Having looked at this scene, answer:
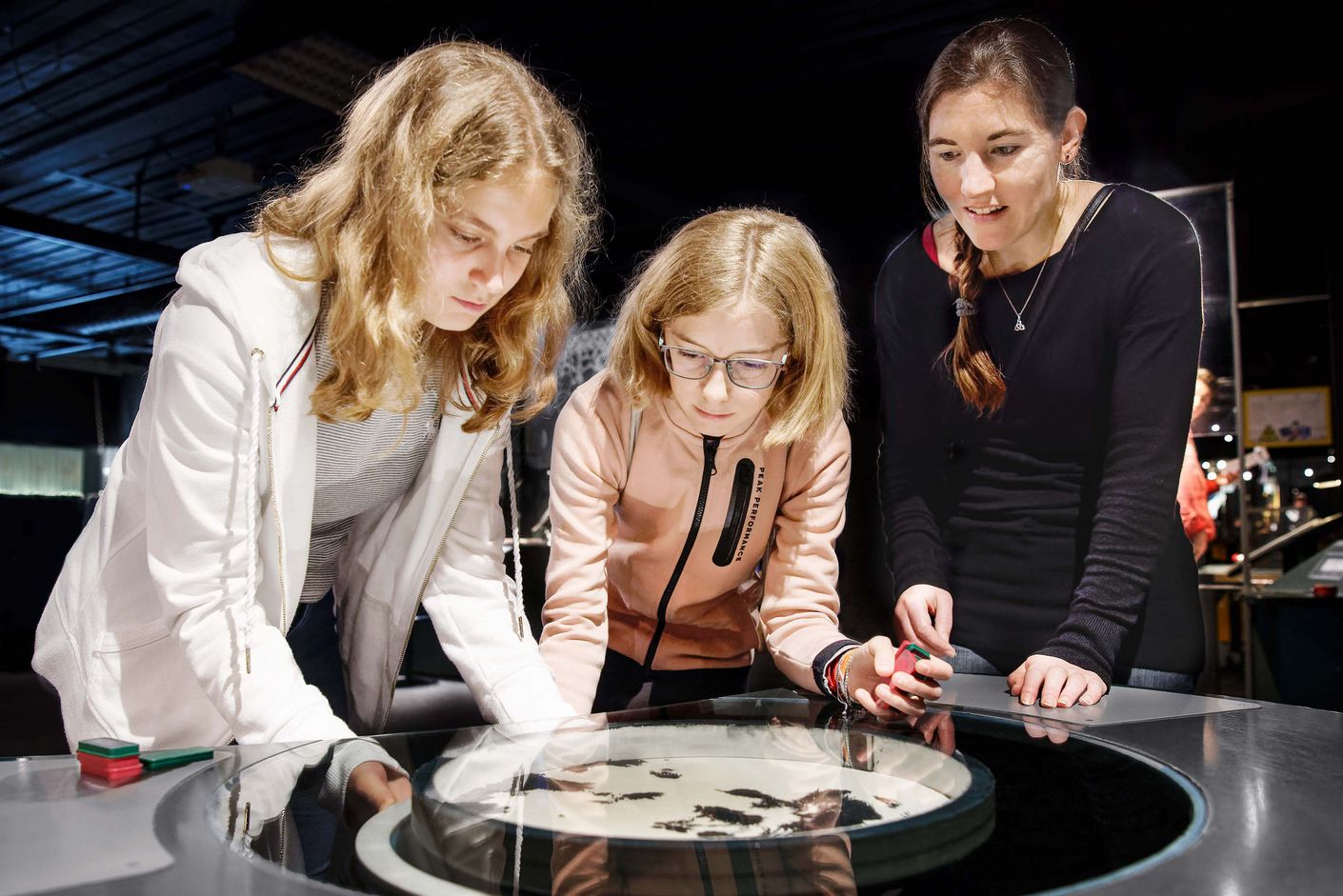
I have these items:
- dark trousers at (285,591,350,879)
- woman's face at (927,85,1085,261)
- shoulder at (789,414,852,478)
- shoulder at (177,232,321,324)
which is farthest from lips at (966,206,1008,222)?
dark trousers at (285,591,350,879)

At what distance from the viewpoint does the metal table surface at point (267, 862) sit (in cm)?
49

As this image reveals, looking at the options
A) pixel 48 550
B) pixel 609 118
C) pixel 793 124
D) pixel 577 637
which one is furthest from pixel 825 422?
pixel 48 550

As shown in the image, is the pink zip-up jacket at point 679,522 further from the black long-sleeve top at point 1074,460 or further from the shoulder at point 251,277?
the shoulder at point 251,277

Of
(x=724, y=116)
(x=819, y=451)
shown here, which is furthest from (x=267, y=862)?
(x=724, y=116)

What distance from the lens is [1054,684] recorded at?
1178 millimetres

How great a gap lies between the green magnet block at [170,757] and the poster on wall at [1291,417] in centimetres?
189

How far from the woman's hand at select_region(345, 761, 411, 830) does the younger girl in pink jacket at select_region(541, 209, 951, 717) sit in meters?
0.56

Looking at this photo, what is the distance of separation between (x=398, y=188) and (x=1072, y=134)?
1019 mm

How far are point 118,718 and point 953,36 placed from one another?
58.8 inches

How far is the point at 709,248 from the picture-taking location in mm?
1356

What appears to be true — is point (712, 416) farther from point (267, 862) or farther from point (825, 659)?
point (267, 862)

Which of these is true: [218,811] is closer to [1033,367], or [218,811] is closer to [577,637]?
[577,637]

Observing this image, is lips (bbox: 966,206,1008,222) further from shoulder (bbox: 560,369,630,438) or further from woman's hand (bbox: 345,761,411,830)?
woman's hand (bbox: 345,761,411,830)

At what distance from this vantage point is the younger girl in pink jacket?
1317mm
